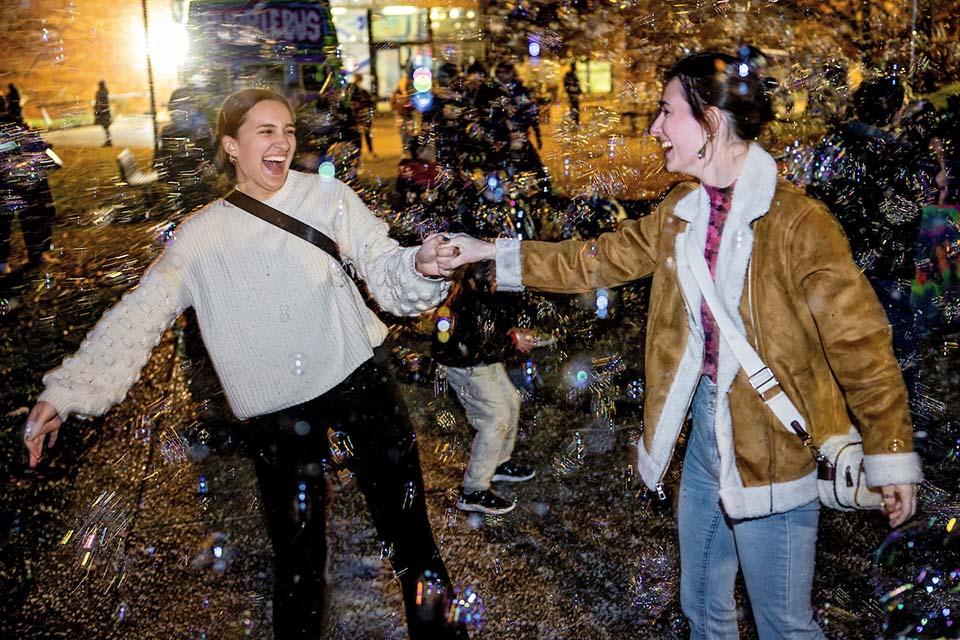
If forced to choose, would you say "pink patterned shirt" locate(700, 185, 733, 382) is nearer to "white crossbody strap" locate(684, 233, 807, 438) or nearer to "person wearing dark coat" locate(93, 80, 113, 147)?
"white crossbody strap" locate(684, 233, 807, 438)

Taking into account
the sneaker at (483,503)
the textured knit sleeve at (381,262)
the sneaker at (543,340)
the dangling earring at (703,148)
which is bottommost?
the sneaker at (483,503)

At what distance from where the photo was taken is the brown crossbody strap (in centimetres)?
229

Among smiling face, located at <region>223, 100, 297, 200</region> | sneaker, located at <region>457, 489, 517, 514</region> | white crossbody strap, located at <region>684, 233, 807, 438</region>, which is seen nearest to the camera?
white crossbody strap, located at <region>684, 233, 807, 438</region>

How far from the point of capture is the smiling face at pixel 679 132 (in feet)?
6.71

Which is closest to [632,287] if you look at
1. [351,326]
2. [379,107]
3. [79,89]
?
[351,326]

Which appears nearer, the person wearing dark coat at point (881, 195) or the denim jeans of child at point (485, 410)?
the denim jeans of child at point (485, 410)

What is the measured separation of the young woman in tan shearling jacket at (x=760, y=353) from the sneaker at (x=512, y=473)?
6.52 ft

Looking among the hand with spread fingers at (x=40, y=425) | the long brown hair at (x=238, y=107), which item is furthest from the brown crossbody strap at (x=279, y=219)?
the hand with spread fingers at (x=40, y=425)

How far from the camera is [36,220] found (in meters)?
9.71

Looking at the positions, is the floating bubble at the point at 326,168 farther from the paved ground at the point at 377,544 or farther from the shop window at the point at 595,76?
the shop window at the point at 595,76

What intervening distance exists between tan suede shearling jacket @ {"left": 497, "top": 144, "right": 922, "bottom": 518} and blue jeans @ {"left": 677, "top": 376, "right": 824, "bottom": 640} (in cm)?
8

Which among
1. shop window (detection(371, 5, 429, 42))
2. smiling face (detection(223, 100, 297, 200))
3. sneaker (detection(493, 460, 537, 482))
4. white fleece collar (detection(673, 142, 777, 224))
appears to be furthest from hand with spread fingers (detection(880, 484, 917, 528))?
shop window (detection(371, 5, 429, 42))

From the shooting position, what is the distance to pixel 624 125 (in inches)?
321

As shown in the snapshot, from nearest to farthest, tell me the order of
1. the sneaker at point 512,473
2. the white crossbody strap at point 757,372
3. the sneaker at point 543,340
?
the white crossbody strap at point 757,372 → the sneaker at point 512,473 → the sneaker at point 543,340
